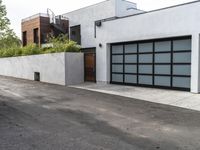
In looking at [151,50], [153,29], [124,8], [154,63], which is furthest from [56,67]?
[124,8]

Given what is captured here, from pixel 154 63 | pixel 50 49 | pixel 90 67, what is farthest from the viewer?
pixel 50 49

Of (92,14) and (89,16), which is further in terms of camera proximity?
(89,16)

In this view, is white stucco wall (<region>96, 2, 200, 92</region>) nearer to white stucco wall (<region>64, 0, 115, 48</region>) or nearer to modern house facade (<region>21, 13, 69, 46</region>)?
white stucco wall (<region>64, 0, 115, 48</region>)

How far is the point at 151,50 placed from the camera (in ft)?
45.3

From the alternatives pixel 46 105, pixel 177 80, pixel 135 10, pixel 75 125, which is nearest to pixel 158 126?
pixel 75 125

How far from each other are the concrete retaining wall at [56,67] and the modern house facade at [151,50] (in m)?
0.92

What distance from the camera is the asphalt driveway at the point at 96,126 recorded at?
5.20m

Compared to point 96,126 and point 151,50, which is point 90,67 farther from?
point 96,126

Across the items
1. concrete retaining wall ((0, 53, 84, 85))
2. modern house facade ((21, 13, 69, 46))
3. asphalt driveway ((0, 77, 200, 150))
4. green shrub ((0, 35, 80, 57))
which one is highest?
modern house facade ((21, 13, 69, 46))

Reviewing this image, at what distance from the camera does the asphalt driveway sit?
17.1ft

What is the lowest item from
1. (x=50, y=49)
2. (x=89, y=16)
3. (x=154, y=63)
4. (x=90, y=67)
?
(x=90, y=67)

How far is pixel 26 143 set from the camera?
5.20 meters

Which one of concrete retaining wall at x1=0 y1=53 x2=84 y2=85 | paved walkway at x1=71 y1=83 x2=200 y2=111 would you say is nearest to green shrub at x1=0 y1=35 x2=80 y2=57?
concrete retaining wall at x1=0 y1=53 x2=84 y2=85

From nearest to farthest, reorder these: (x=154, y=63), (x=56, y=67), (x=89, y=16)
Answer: (x=154, y=63), (x=56, y=67), (x=89, y=16)
